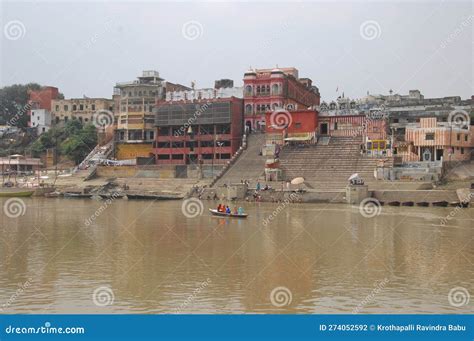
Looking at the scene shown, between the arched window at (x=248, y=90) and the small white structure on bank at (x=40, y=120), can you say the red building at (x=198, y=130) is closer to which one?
the arched window at (x=248, y=90)

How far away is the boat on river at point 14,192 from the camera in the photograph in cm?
5747

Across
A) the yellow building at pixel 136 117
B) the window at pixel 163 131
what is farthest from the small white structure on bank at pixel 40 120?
the window at pixel 163 131

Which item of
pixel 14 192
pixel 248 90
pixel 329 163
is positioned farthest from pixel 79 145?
pixel 329 163

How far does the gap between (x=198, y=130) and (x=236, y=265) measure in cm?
5009

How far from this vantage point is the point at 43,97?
92.4 m

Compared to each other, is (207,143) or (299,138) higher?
(299,138)

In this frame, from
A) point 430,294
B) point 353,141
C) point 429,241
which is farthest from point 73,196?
point 430,294

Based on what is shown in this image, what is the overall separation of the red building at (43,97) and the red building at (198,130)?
2925cm

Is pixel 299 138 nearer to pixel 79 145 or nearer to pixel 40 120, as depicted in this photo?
pixel 79 145

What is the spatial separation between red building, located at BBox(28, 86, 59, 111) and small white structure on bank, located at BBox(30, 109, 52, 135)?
2.70 metres

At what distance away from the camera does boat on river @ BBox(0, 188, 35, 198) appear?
189ft

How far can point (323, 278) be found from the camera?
1717 centimetres

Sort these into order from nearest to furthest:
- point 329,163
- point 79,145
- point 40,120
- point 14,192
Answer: point 329,163
point 14,192
point 79,145
point 40,120

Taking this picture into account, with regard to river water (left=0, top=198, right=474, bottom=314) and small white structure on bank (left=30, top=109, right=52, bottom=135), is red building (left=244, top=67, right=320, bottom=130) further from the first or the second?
river water (left=0, top=198, right=474, bottom=314)
